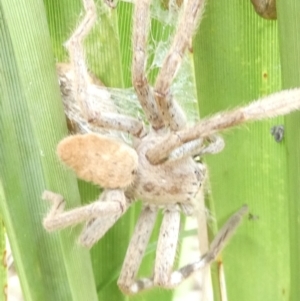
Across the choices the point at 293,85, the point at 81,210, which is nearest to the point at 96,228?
the point at 81,210

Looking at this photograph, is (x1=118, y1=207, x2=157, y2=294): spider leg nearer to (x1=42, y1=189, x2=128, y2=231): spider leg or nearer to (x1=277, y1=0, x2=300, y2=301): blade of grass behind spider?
(x1=42, y1=189, x2=128, y2=231): spider leg

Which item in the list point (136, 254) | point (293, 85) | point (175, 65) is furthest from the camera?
point (136, 254)

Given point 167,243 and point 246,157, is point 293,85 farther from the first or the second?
point 167,243

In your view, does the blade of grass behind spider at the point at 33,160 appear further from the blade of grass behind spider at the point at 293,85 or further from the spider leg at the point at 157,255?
the blade of grass behind spider at the point at 293,85

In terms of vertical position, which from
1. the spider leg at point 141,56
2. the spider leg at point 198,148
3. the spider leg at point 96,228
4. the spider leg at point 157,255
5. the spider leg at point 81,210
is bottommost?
the spider leg at point 157,255

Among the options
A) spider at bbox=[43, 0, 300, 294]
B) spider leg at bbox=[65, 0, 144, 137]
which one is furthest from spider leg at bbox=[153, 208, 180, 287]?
spider leg at bbox=[65, 0, 144, 137]

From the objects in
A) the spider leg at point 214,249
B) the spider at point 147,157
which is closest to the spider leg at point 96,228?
the spider at point 147,157

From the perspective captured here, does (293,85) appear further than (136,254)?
No
